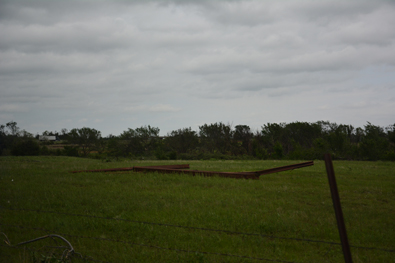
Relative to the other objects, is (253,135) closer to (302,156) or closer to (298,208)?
(302,156)

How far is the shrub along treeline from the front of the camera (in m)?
40.6

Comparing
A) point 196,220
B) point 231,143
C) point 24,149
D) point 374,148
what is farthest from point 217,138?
point 196,220

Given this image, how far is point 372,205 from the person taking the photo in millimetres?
8648

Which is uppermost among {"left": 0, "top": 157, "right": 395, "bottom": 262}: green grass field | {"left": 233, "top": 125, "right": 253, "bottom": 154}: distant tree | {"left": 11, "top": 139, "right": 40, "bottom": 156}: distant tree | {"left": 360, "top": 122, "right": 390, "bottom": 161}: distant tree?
{"left": 11, "top": 139, "right": 40, "bottom": 156}: distant tree

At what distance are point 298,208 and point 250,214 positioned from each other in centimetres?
171

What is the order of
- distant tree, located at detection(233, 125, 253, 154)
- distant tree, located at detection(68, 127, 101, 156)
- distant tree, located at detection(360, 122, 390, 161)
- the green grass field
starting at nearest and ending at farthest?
the green grass field → distant tree, located at detection(360, 122, 390, 161) → distant tree, located at detection(233, 125, 253, 154) → distant tree, located at detection(68, 127, 101, 156)

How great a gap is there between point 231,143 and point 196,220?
5069 cm

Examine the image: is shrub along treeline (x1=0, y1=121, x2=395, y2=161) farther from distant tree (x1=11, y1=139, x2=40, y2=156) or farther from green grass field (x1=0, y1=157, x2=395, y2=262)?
green grass field (x1=0, y1=157, x2=395, y2=262)

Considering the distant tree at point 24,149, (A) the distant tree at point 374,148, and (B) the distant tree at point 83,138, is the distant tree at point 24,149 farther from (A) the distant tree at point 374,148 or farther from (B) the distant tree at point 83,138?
(A) the distant tree at point 374,148

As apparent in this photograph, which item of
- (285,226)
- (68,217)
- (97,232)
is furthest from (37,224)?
(285,226)

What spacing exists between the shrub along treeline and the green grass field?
97.5 ft

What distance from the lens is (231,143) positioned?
5738 cm

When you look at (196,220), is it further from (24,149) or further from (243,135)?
(243,135)

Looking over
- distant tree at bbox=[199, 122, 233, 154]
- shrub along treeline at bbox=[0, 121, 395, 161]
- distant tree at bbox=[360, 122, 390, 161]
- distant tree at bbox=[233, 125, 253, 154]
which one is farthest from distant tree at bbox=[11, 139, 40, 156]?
distant tree at bbox=[360, 122, 390, 161]
